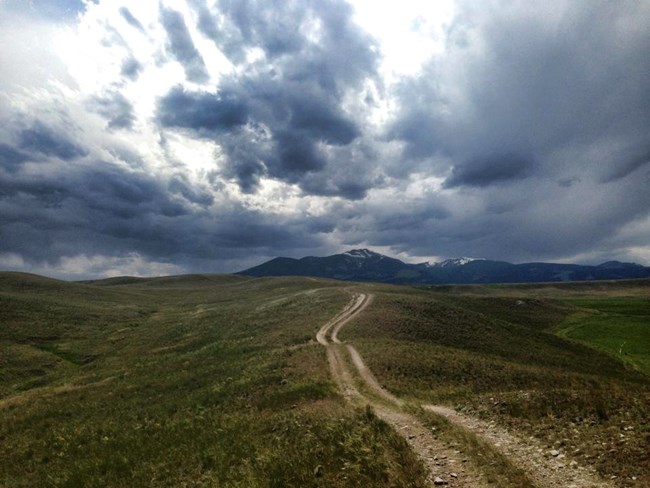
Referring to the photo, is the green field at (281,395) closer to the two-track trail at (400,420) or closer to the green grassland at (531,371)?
the green grassland at (531,371)

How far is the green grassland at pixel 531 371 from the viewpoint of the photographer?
45.6 feet

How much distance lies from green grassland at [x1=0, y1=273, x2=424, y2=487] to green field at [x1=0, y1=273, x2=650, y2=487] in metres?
0.13

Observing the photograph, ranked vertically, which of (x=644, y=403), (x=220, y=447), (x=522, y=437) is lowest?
(x=220, y=447)

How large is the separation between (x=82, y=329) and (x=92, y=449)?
205 feet

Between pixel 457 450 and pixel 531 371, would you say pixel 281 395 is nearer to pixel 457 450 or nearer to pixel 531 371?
pixel 457 450

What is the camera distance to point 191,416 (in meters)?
25.0

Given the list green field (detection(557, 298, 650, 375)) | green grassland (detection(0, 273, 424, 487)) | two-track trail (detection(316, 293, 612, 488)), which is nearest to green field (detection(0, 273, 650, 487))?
green grassland (detection(0, 273, 424, 487))

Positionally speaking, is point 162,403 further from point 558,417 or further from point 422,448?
point 558,417

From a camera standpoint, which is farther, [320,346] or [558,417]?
[320,346]

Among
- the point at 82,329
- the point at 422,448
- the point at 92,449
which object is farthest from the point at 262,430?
the point at 82,329

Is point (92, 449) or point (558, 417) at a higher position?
point (558, 417)

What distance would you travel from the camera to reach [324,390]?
2447cm

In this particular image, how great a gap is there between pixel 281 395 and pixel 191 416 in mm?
6043

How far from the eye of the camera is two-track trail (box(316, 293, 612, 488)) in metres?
11.8
